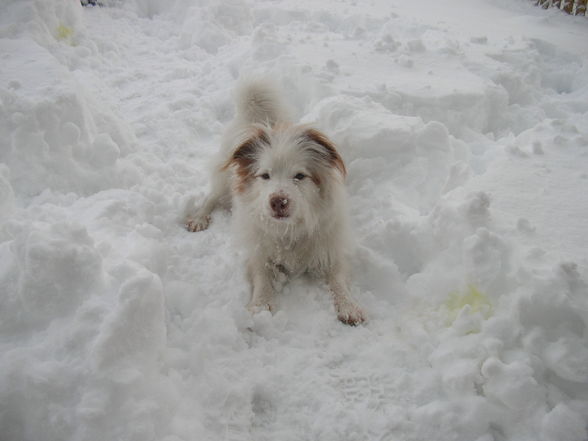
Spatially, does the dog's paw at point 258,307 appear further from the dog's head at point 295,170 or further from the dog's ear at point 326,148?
the dog's ear at point 326,148

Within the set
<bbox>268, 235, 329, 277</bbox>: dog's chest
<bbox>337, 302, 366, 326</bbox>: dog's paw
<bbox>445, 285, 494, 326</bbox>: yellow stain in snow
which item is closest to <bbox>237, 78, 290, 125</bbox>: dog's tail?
<bbox>268, 235, 329, 277</bbox>: dog's chest

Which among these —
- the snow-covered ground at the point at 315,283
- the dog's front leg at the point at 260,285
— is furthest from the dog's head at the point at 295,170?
the snow-covered ground at the point at 315,283

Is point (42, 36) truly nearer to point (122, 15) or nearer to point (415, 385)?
point (122, 15)

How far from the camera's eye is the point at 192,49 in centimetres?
707

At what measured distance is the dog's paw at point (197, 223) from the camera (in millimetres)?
3312

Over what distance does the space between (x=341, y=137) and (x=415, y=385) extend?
7.23 ft

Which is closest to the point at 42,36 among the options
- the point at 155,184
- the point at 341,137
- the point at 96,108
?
the point at 96,108

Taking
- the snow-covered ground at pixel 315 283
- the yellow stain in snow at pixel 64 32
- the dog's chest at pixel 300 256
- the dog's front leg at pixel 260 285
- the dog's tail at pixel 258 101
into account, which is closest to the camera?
the snow-covered ground at pixel 315 283

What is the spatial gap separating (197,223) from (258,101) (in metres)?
1.25

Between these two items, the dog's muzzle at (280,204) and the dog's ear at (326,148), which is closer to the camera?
the dog's muzzle at (280,204)

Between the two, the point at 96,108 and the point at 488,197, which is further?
the point at 96,108

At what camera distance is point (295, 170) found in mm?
2639

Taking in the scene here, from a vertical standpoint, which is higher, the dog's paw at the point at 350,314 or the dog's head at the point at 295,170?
the dog's head at the point at 295,170

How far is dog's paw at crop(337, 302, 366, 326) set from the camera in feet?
7.95
